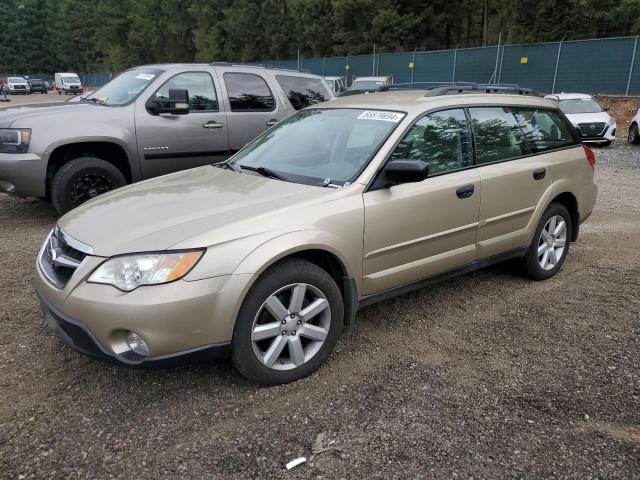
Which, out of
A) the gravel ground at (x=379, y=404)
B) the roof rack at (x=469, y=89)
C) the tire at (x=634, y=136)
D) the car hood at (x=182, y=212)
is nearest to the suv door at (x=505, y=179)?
the roof rack at (x=469, y=89)

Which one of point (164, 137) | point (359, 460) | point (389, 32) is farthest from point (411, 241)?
point (389, 32)

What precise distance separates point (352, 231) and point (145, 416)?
1524 millimetres

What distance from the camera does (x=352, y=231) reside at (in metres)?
3.14

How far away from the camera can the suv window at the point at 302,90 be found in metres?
7.30

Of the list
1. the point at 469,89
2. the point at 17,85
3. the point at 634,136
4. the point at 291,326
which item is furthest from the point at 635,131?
the point at 17,85

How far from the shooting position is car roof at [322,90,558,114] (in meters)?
3.74

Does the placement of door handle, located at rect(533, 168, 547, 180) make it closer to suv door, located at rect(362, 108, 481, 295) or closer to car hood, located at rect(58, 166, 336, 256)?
suv door, located at rect(362, 108, 481, 295)

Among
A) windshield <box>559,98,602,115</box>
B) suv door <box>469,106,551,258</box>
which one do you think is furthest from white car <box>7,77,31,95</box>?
suv door <box>469,106,551,258</box>

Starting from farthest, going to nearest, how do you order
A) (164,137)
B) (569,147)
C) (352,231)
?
(164,137) → (569,147) → (352,231)

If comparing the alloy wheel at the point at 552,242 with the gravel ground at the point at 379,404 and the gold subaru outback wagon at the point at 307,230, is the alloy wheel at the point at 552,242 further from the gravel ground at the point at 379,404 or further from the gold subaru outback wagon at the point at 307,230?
the gravel ground at the point at 379,404

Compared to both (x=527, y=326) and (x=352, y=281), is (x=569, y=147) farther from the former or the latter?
(x=352, y=281)

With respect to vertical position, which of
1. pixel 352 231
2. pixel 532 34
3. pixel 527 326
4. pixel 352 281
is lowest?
pixel 527 326

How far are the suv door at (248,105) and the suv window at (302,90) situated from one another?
0.24 m

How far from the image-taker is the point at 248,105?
687 centimetres
